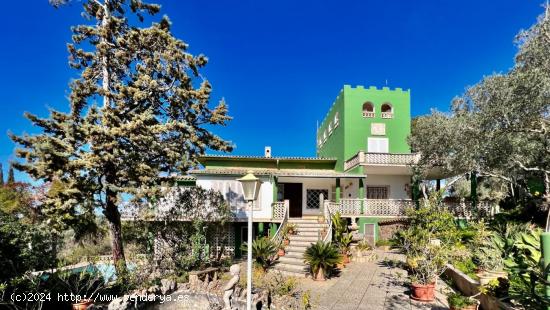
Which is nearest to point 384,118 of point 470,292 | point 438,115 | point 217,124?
point 438,115

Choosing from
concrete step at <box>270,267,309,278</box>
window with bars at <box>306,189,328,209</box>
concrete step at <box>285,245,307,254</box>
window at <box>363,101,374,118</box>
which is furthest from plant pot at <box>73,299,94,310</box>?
window at <box>363,101,374,118</box>

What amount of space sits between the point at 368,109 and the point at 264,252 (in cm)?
1427

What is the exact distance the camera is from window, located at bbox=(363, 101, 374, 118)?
70.2ft

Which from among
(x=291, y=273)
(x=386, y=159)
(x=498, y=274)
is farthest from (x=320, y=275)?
(x=386, y=159)

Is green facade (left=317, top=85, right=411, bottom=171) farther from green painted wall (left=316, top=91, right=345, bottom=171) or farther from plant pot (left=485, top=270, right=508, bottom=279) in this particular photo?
plant pot (left=485, top=270, right=508, bottom=279)

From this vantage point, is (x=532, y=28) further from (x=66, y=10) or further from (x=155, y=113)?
(x=66, y=10)

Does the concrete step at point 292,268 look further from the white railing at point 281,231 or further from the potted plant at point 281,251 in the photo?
the white railing at point 281,231

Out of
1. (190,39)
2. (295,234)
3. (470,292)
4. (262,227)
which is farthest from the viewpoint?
(262,227)

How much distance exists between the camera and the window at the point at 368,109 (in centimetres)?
2139

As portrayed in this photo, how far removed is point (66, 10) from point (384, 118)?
744 inches

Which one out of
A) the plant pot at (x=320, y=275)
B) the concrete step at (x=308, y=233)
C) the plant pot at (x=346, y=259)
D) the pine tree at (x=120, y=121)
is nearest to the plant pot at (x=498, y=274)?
the plant pot at (x=320, y=275)

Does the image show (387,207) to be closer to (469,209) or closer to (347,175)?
(347,175)

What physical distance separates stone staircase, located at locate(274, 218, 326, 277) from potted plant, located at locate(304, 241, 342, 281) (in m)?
0.74

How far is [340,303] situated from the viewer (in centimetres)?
891
